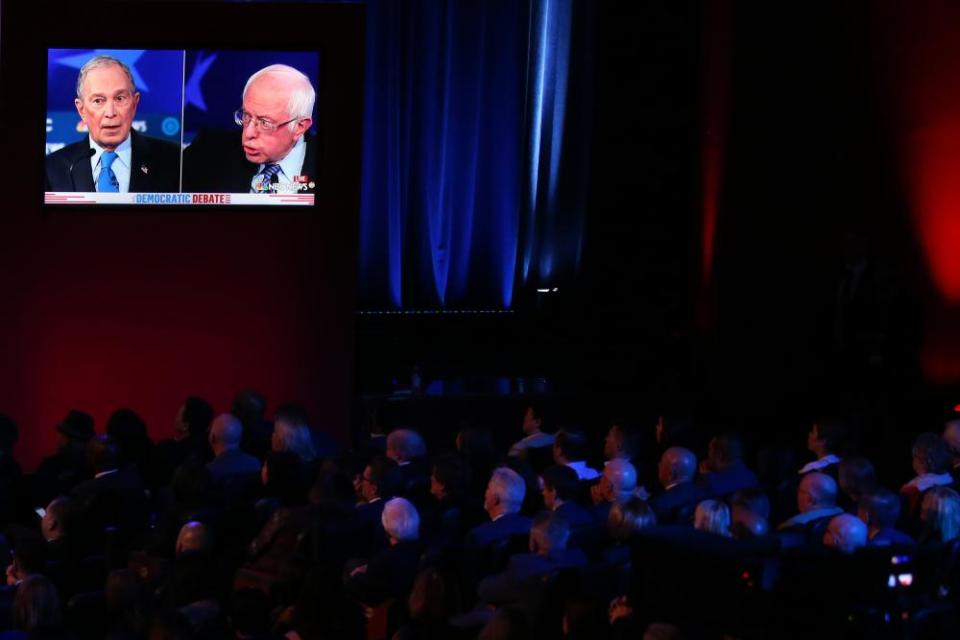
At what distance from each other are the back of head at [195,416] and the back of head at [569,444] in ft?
7.32

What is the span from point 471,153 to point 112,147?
15.5 feet

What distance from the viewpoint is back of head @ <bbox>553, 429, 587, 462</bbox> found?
7.28 meters

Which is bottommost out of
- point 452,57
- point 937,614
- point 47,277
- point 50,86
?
point 937,614

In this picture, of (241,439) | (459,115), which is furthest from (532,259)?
(241,439)

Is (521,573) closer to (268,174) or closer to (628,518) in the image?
(628,518)

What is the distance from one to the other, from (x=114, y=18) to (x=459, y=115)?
4565 mm

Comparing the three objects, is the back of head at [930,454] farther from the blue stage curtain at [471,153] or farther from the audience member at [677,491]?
the blue stage curtain at [471,153]

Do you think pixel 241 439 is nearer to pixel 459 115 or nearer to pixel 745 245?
pixel 745 245

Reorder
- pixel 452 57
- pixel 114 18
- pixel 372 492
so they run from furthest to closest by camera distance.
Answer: pixel 452 57
pixel 114 18
pixel 372 492

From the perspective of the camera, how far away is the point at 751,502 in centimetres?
591

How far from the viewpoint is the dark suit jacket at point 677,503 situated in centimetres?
644

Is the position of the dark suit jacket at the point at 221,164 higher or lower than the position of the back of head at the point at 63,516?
higher

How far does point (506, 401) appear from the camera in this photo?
998cm

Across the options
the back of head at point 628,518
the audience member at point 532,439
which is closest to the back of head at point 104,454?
the audience member at point 532,439
